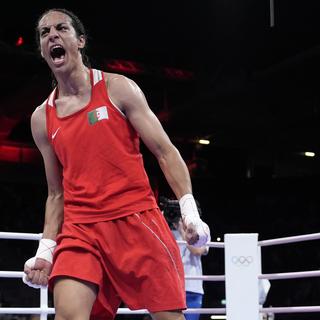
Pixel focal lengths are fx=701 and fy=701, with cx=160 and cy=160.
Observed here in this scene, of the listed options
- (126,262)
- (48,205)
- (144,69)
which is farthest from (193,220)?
(144,69)

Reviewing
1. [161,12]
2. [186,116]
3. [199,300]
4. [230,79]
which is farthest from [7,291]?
[199,300]

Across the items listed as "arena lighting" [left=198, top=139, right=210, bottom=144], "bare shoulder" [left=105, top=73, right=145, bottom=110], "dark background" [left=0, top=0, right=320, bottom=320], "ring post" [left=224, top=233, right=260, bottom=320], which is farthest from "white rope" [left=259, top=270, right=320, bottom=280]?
"arena lighting" [left=198, top=139, right=210, bottom=144]

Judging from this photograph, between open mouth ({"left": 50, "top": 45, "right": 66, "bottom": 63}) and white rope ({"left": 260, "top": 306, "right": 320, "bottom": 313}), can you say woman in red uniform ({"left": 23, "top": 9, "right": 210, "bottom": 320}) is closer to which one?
open mouth ({"left": 50, "top": 45, "right": 66, "bottom": 63})

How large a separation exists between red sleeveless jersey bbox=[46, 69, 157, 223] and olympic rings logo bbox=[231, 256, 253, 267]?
137 cm

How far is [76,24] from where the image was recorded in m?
2.22

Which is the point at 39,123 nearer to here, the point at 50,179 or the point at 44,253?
the point at 50,179

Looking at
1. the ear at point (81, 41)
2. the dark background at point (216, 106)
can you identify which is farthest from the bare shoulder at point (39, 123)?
the dark background at point (216, 106)

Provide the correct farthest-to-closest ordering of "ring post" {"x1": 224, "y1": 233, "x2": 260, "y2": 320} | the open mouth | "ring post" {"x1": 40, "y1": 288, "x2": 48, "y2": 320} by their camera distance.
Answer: "ring post" {"x1": 224, "y1": 233, "x2": 260, "y2": 320}, "ring post" {"x1": 40, "y1": 288, "x2": 48, "y2": 320}, the open mouth

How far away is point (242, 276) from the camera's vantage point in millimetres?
3330

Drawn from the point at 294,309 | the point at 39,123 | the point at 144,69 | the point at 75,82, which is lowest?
the point at 294,309

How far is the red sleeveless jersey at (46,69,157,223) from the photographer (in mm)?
2025

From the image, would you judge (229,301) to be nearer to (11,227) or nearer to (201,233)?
(201,233)

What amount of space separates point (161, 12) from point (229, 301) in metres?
4.92

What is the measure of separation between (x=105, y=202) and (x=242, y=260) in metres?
1.48
